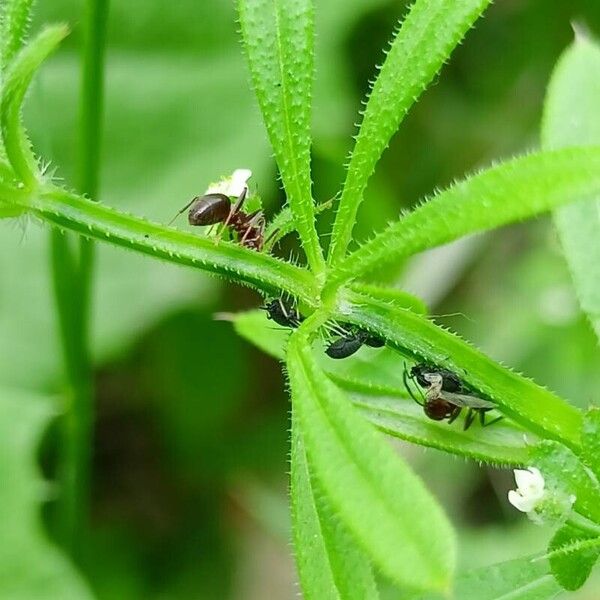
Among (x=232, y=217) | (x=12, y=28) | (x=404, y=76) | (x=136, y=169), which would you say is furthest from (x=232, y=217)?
(x=136, y=169)

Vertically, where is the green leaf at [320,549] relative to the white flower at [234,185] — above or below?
below

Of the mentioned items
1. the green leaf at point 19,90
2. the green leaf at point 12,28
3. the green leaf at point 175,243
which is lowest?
the green leaf at point 175,243

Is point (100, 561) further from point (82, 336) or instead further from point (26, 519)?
point (82, 336)

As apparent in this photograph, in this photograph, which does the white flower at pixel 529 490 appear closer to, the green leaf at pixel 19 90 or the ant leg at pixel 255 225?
the ant leg at pixel 255 225

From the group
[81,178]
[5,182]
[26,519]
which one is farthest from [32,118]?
[5,182]

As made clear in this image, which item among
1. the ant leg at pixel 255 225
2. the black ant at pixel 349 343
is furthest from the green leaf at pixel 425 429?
the ant leg at pixel 255 225

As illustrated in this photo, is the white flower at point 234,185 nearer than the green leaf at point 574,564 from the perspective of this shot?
No

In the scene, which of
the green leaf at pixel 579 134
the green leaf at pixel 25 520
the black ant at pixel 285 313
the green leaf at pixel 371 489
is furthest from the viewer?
the green leaf at pixel 25 520

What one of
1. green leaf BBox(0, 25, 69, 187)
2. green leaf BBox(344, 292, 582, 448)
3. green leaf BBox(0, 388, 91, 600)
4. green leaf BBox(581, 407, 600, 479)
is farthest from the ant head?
green leaf BBox(0, 388, 91, 600)
